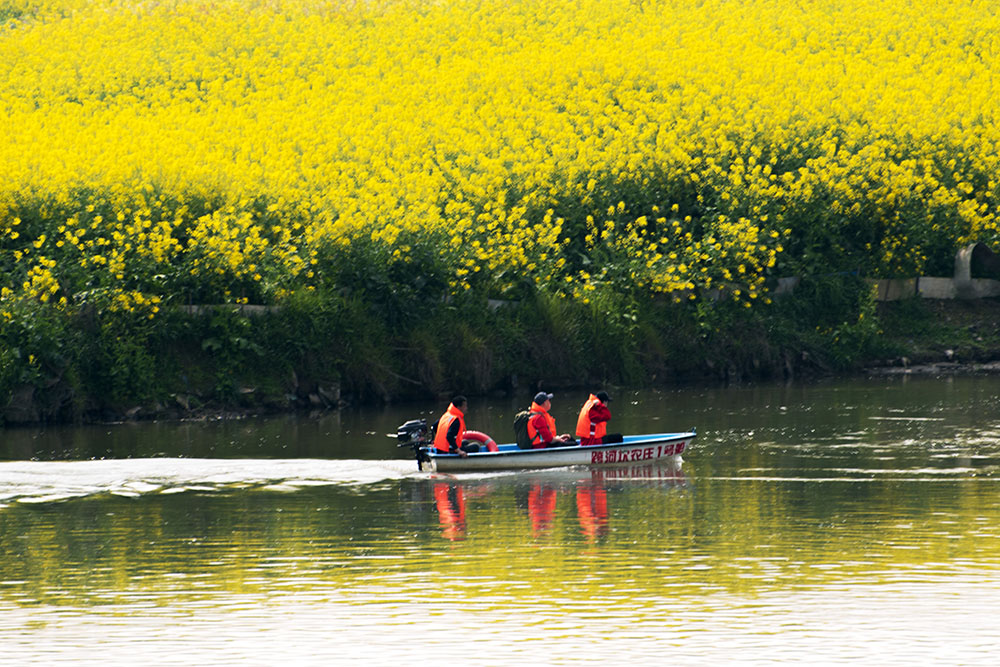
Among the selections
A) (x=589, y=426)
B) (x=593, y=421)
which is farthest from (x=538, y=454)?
(x=593, y=421)

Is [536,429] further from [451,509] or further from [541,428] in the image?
[451,509]

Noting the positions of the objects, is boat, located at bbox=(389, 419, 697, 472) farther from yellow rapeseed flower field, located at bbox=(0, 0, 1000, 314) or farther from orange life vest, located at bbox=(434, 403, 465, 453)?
yellow rapeseed flower field, located at bbox=(0, 0, 1000, 314)

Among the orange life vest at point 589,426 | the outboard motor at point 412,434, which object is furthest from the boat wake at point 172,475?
the orange life vest at point 589,426

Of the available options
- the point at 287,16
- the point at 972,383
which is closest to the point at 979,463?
the point at 972,383

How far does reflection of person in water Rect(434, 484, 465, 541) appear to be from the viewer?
21.6m

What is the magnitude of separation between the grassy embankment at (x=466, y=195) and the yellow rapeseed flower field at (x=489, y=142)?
125mm

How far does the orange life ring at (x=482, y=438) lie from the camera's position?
27375 millimetres

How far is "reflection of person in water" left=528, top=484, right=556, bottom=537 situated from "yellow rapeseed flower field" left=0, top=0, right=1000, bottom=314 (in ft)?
47.0

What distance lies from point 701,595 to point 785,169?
1318 inches

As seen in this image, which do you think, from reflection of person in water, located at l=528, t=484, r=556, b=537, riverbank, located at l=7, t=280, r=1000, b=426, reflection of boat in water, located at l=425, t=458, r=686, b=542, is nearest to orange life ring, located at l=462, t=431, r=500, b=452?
reflection of boat in water, located at l=425, t=458, r=686, b=542

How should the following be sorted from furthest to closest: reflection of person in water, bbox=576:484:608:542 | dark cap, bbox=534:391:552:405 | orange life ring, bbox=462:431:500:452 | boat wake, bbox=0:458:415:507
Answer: orange life ring, bbox=462:431:500:452 < dark cap, bbox=534:391:552:405 < boat wake, bbox=0:458:415:507 < reflection of person in water, bbox=576:484:608:542

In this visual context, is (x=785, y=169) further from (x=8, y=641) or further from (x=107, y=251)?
(x=8, y=641)

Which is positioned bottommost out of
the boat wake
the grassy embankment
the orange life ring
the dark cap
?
the boat wake

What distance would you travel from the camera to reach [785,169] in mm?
48906
